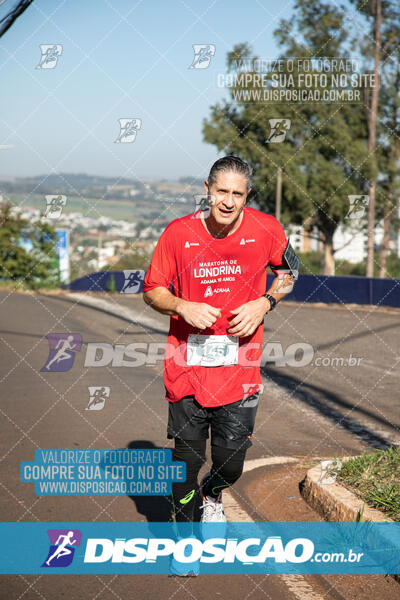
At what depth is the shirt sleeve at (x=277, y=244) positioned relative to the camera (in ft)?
13.4

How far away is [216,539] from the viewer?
13.6ft

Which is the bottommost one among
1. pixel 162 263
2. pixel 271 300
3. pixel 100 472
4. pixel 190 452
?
pixel 100 472

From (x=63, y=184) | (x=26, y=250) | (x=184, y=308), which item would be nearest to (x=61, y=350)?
(x=63, y=184)

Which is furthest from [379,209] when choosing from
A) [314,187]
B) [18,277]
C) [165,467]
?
[165,467]

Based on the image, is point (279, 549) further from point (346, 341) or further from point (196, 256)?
point (346, 341)

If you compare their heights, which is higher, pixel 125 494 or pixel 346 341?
pixel 346 341

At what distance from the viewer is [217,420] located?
3.98 meters

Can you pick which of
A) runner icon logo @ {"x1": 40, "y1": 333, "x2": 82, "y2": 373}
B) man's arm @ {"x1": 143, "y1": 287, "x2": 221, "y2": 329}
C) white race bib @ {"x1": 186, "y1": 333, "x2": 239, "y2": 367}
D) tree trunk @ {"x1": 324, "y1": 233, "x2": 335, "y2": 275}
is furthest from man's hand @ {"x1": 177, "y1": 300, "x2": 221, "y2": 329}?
tree trunk @ {"x1": 324, "y1": 233, "x2": 335, "y2": 275}

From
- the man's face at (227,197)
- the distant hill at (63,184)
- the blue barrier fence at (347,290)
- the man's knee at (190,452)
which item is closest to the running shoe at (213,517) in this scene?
the man's knee at (190,452)

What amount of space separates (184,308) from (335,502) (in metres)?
1.64

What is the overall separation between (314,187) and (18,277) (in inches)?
775

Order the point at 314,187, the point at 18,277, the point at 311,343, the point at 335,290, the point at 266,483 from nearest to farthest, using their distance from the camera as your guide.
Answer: the point at 266,483
the point at 311,343
the point at 335,290
the point at 314,187
the point at 18,277

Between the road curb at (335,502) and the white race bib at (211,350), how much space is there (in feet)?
3.82

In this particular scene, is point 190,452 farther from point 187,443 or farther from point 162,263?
point 162,263
